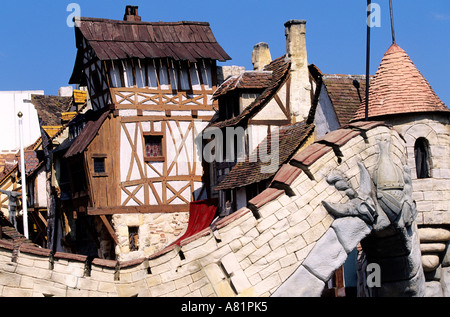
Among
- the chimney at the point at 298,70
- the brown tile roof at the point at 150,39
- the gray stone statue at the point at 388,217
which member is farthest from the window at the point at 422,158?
the brown tile roof at the point at 150,39

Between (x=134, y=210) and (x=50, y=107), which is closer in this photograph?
(x=134, y=210)

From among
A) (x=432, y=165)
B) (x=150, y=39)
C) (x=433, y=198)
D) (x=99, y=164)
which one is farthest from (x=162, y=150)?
(x=433, y=198)

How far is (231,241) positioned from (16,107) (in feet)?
121

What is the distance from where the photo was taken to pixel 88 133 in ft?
83.1

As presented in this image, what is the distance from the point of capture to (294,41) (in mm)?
24359

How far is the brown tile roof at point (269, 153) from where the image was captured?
68.1ft

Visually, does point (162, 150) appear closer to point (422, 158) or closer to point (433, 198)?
point (422, 158)

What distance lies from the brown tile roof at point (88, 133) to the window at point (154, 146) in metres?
1.48

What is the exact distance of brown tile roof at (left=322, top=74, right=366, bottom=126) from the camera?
21.0 meters

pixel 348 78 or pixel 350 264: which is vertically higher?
pixel 348 78

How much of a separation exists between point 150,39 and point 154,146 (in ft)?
11.5

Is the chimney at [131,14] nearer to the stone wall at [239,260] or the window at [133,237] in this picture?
the window at [133,237]
